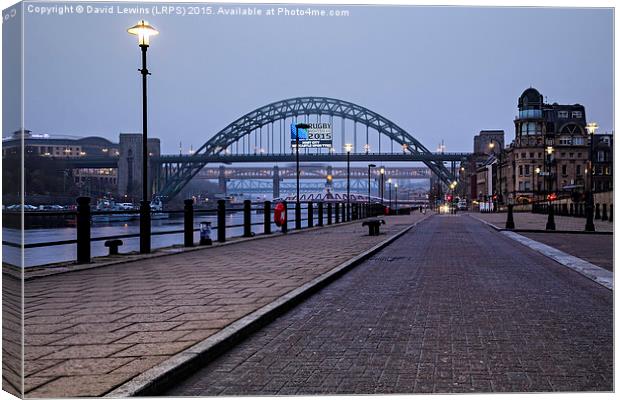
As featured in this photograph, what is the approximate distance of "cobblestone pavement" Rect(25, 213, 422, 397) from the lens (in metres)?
3.98

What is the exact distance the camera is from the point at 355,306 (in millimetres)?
7598

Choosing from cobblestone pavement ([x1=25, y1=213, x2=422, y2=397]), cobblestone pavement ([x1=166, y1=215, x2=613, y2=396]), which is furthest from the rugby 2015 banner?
cobblestone pavement ([x1=166, y1=215, x2=613, y2=396])

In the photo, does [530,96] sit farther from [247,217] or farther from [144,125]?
[247,217]

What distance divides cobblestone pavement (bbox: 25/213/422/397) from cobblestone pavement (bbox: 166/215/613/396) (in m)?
0.42

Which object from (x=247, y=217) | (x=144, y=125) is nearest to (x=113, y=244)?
(x=144, y=125)

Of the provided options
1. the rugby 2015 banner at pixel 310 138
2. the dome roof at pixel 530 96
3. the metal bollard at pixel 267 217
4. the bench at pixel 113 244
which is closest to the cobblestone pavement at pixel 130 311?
the bench at pixel 113 244

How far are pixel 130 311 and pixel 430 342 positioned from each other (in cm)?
268

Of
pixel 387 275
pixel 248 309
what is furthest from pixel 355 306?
pixel 387 275

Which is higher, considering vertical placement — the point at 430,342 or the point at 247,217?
the point at 247,217

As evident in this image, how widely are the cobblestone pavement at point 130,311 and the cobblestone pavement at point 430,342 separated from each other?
42cm

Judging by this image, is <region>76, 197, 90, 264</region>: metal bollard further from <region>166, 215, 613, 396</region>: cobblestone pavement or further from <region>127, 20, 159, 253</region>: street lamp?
<region>166, 215, 613, 396</region>: cobblestone pavement

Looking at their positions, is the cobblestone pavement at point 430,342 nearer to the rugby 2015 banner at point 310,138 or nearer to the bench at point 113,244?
the bench at point 113,244

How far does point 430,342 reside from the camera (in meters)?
5.49

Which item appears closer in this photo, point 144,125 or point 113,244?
point 144,125
